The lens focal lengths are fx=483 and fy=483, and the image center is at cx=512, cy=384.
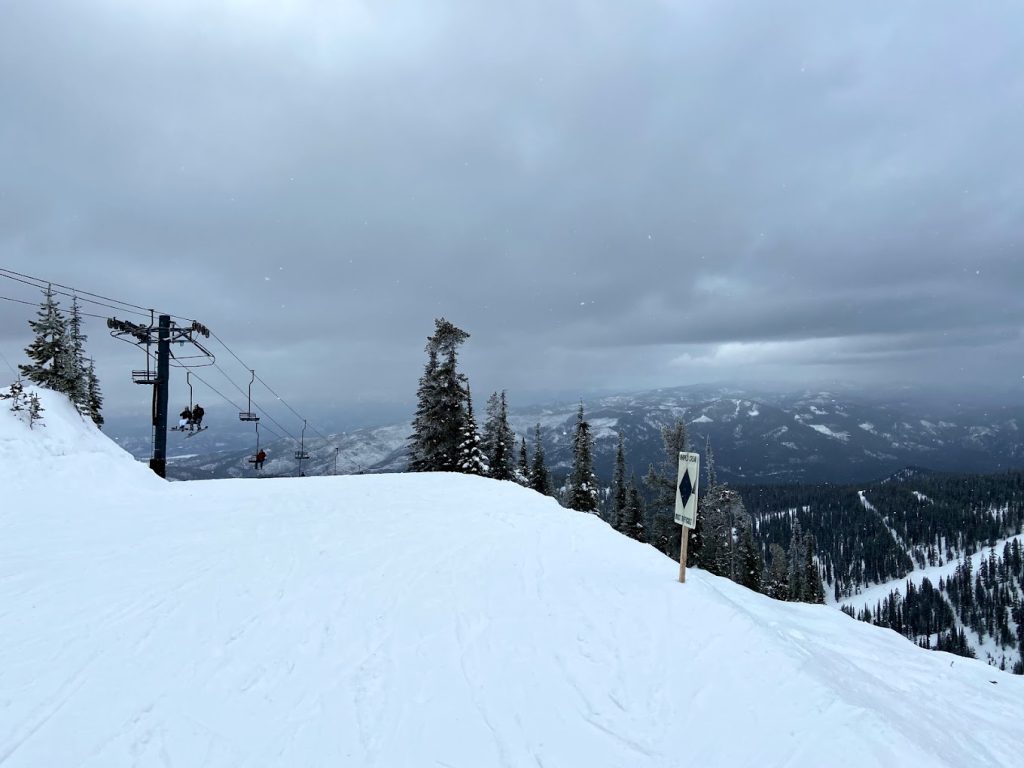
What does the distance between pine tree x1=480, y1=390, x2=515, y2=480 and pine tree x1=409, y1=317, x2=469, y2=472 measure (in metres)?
3.83

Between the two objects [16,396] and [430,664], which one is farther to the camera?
[16,396]

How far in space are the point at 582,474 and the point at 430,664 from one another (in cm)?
3684

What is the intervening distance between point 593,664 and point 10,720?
6547 millimetres

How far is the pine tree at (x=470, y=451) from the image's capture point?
3641 centimetres

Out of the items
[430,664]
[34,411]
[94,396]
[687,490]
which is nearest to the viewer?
[430,664]

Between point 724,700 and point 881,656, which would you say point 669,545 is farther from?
point 724,700

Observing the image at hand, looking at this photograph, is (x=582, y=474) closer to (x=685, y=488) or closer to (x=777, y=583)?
(x=685, y=488)

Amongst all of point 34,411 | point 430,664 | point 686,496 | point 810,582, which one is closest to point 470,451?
point 34,411

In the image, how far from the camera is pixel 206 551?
1045cm

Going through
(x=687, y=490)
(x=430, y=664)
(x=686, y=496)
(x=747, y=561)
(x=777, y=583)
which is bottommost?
(x=777, y=583)

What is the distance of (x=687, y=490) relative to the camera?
986 centimetres

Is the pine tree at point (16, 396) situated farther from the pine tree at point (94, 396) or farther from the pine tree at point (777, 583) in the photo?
the pine tree at point (777, 583)

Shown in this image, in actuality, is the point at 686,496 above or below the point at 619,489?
above

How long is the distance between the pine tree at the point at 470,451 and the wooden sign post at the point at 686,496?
27.1m
